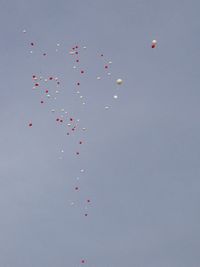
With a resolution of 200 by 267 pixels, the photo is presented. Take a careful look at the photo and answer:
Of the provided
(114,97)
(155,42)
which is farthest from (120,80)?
(155,42)

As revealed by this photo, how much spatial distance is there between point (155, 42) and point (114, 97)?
5.27m

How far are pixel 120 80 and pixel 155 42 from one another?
4240mm

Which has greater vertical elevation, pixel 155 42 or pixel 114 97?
pixel 155 42

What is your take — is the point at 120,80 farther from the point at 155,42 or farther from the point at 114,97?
the point at 155,42

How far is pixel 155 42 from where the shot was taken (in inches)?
1522

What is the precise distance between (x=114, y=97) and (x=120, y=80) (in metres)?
1.49

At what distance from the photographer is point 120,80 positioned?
123ft

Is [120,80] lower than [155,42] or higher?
lower

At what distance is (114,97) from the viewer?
38.2m
